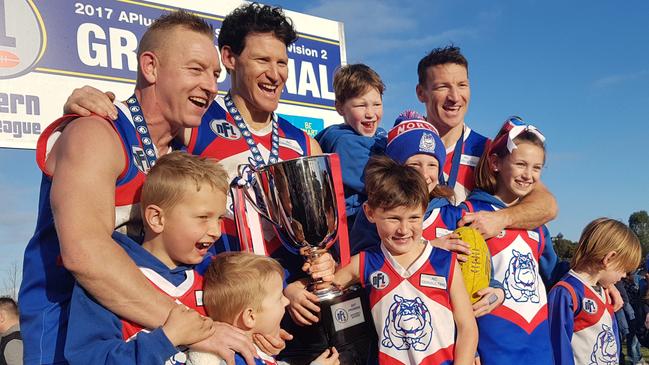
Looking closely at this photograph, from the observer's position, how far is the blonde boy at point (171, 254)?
212 cm

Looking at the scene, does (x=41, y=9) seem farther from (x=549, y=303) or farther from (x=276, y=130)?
(x=549, y=303)

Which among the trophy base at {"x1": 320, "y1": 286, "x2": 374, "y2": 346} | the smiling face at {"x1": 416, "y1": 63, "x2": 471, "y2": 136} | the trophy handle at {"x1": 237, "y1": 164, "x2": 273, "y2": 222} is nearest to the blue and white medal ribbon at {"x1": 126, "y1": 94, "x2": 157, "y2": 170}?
the trophy handle at {"x1": 237, "y1": 164, "x2": 273, "y2": 222}

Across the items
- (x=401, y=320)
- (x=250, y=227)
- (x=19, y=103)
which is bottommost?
(x=401, y=320)

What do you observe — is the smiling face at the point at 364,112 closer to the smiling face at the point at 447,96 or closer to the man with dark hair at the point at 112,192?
the smiling face at the point at 447,96

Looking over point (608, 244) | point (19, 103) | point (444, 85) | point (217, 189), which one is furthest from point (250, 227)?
point (19, 103)

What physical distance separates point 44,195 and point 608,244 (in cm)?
376

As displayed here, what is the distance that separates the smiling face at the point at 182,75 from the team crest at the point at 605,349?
3.22 metres

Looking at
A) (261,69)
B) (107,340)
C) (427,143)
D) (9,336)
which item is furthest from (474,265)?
(9,336)

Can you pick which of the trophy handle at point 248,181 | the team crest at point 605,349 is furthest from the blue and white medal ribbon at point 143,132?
the team crest at point 605,349

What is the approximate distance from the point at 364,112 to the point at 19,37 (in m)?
4.69

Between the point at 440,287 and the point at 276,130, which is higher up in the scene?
the point at 276,130

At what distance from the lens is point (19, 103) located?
668 cm

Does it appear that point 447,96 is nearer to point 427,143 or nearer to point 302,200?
point 427,143

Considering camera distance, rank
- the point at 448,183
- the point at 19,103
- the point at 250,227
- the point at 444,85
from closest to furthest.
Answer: the point at 250,227 < the point at 448,183 < the point at 444,85 < the point at 19,103
